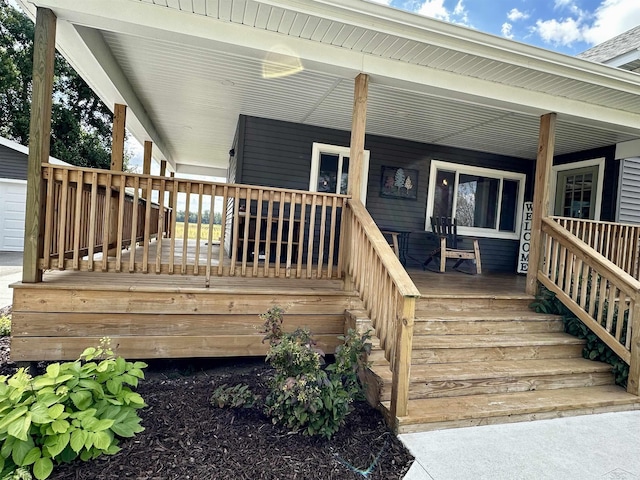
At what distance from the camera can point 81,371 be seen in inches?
76.5

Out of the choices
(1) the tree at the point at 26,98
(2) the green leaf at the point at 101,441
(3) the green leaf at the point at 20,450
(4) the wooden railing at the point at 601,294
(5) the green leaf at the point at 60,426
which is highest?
(1) the tree at the point at 26,98

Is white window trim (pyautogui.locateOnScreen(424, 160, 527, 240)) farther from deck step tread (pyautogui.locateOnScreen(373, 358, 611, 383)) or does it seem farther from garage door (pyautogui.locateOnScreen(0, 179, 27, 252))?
garage door (pyautogui.locateOnScreen(0, 179, 27, 252))

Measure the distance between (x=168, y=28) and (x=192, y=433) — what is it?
9.17ft

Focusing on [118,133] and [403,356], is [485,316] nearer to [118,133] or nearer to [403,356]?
[403,356]

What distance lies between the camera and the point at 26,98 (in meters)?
16.4

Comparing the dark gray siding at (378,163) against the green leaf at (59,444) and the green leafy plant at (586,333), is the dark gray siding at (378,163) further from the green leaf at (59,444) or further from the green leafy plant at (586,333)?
the green leaf at (59,444)

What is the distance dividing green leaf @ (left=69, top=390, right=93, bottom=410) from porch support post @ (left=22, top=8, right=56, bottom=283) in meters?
1.45

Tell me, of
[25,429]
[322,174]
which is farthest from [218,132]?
[25,429]

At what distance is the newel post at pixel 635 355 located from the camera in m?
3.00

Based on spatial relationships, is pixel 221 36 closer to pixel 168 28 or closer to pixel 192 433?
pixel 168 28

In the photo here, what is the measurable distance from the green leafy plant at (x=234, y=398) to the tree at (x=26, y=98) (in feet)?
56.3

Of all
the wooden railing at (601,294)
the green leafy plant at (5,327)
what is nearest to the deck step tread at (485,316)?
the wooden railing at (601,294)

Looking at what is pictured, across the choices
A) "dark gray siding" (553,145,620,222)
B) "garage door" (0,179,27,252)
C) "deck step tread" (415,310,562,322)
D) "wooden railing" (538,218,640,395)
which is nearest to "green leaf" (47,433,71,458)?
"deck step tread" (415,310,562,322)

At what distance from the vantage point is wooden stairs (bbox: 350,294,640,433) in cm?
260
